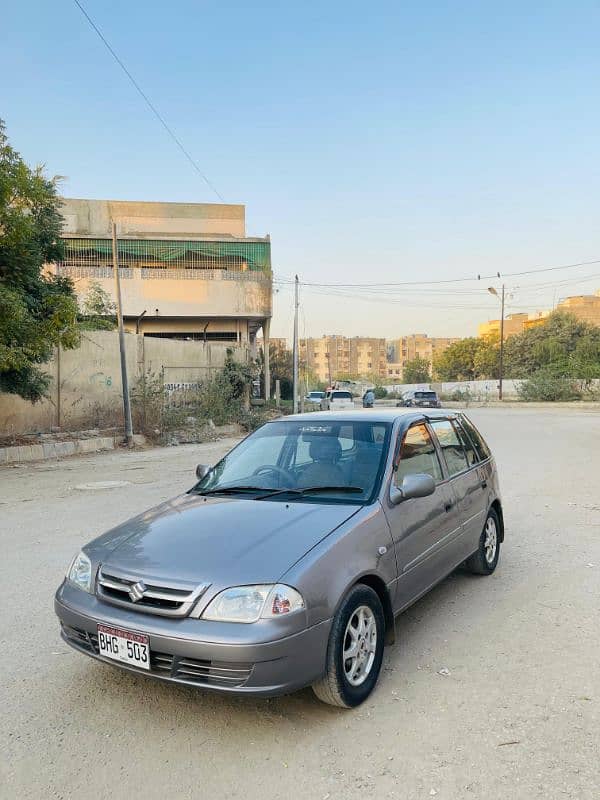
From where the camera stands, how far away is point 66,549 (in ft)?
21.4

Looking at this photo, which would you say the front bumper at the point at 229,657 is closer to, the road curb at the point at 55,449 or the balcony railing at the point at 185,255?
the road curb at the point at 55,449

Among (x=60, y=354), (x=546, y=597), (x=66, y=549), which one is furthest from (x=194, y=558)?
(x=60, y=354)

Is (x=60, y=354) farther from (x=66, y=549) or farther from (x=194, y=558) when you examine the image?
(x=194, y=558)

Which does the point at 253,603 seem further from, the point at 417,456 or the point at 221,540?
the point at 417,456

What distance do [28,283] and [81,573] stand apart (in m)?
10.6

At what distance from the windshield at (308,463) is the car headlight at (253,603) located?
97cm

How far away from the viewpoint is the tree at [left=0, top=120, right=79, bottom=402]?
1138 cm

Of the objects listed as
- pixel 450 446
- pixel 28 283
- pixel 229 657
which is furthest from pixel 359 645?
pixel 28 283

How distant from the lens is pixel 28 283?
41.3 feet

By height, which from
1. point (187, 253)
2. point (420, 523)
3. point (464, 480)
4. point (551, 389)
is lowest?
point (551, 389)

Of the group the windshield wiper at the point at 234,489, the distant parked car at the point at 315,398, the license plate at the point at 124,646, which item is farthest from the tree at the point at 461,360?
the license plate at the point at 124,646

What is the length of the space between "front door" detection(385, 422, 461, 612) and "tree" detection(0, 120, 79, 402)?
29.7 ft

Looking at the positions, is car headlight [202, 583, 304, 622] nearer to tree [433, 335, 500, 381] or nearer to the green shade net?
the green shade net

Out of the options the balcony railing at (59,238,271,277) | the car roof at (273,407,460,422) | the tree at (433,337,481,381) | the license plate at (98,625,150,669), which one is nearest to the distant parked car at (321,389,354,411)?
the balcony railing at (59,238,271,277)
